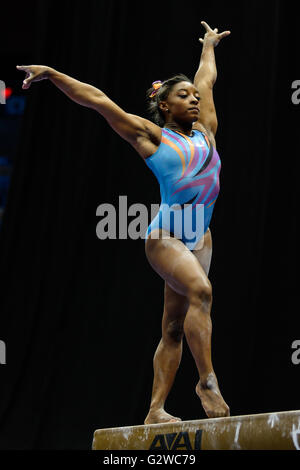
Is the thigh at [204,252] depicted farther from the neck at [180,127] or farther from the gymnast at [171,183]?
the neck at [180,127]

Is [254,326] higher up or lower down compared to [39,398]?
higher up

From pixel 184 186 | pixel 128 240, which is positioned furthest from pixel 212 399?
pixel 128 240

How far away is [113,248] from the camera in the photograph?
5918 millimetres

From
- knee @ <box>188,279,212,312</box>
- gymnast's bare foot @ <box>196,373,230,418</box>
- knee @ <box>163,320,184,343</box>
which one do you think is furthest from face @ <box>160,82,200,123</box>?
gymnast's bare foot @ <box>196,373,230,418</box>

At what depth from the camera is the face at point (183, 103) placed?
3438 millimetres

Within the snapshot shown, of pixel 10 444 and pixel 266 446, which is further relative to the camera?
pixel 10 444

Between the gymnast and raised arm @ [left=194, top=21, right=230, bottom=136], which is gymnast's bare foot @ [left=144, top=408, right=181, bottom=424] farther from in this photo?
raised arm @ [left=194, top=21, right=230, bottom=136]

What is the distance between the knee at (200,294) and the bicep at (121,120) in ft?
2.48

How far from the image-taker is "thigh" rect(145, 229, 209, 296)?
10.1 ft

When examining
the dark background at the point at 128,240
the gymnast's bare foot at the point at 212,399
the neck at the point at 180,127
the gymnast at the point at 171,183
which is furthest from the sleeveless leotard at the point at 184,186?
the dark background at the point at 128,240

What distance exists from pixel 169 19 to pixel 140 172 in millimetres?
1286
